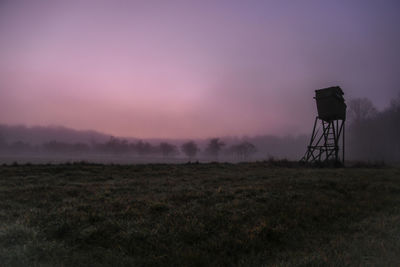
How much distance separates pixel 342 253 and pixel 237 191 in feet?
16.4

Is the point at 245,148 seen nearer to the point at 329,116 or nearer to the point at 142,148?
the point at 142,148

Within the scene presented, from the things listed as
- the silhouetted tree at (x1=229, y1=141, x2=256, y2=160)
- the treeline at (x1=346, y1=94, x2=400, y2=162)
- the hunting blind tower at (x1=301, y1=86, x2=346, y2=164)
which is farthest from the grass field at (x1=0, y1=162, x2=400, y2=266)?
the silhouetted tree at (x1=229, y1=141, x2=256, y2=160)

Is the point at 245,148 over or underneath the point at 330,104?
underneath

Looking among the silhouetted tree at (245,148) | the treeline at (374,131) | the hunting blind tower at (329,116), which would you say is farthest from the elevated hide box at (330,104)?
the silhouetted tree at (245,148)

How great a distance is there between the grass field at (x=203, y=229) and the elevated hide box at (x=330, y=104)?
15.9m

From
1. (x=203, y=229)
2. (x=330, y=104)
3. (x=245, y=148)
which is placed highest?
(x=330, y=104)

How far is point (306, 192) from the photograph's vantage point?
8734 millimetres

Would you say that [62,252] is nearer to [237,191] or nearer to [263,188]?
[237,191]

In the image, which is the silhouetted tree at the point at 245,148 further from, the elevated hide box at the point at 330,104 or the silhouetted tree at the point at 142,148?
the elevated hide box at the point at 330,104

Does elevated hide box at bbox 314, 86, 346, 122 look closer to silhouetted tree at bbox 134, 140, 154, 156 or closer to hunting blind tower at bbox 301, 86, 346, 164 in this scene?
hunting blind tower at bbox 301, 86, 346, 164

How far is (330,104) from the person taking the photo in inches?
878

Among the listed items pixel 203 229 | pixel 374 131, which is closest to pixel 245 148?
pixel 374 131

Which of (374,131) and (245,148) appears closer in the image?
(374,131)

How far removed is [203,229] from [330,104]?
22.9 m
